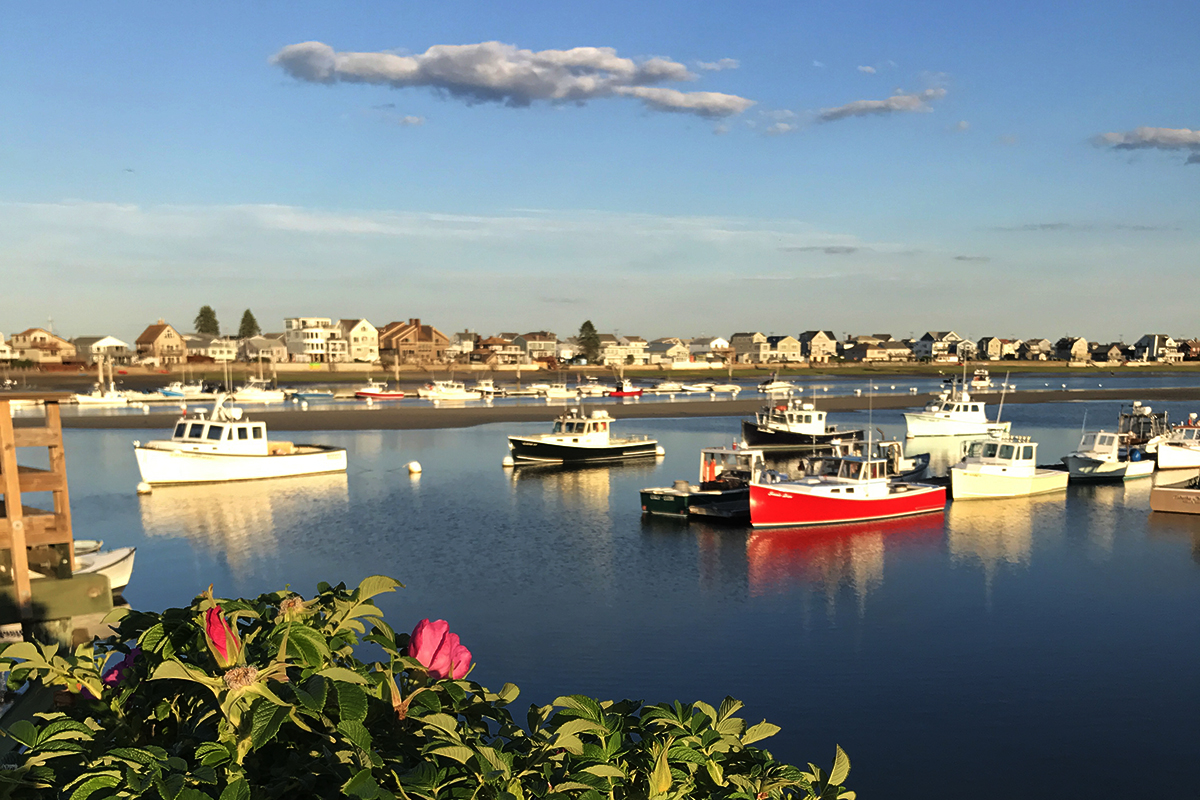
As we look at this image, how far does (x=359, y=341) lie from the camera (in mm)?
193125

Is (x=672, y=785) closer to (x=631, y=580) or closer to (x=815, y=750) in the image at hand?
(x=815, y=750)

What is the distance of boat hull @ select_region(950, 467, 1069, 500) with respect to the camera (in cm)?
4275

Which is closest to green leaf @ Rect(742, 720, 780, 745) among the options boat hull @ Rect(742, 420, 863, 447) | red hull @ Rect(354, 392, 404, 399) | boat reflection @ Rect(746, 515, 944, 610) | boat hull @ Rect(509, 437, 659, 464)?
boat reflection @ Rect(746, 515, 944, 610)

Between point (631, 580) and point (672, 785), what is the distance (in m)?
26.2

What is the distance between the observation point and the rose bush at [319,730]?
284cm

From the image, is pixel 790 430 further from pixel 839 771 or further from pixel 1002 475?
pixel 839 771

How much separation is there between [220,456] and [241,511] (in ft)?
25.9

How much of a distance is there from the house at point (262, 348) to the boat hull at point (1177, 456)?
16394cm

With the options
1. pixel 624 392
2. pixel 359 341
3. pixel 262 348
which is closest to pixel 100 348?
pixel 262 348

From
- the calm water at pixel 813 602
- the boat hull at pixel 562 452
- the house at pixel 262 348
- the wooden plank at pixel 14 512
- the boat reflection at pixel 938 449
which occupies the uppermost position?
the house at pixel 262 348

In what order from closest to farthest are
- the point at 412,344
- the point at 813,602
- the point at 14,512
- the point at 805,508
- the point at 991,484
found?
1. the point at 14,512
2. the point at 813,602
3. the point at 805,508
4. the point at 991,484
5. the point at 412,344

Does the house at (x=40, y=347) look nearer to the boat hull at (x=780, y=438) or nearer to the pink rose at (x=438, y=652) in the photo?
the boat hull at (x=780, y=438)

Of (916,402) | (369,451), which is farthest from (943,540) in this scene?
(916,402)

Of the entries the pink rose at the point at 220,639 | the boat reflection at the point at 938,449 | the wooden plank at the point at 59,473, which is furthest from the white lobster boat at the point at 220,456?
the pink rose at the point at 220,639
